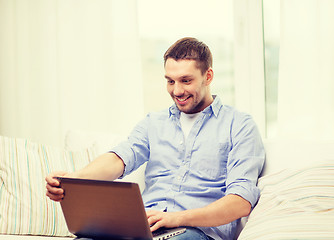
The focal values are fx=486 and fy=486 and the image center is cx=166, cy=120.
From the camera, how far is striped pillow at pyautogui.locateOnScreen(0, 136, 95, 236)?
80.0 inches

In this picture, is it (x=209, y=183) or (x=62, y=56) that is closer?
(x=209, y=183)

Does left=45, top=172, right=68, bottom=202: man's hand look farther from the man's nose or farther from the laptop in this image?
the man's nose

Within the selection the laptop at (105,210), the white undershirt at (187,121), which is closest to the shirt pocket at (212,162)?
the white undershirt at (187,121)

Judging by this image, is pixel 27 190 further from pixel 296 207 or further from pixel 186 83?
pixel 296 207

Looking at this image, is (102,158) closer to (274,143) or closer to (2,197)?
(2,197)

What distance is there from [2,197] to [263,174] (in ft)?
3.58

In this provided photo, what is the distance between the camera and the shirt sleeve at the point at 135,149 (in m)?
1.95

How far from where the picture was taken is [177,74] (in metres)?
1.88

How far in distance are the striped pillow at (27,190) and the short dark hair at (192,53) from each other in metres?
0.71

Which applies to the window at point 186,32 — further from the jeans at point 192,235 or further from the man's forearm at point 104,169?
the jeans at point 192,235

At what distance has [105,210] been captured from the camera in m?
1.38

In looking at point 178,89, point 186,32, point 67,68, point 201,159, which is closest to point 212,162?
point 201,159

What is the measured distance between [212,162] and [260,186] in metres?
0.20

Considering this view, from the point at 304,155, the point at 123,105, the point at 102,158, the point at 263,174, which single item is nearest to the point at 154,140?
the point at 102,158
